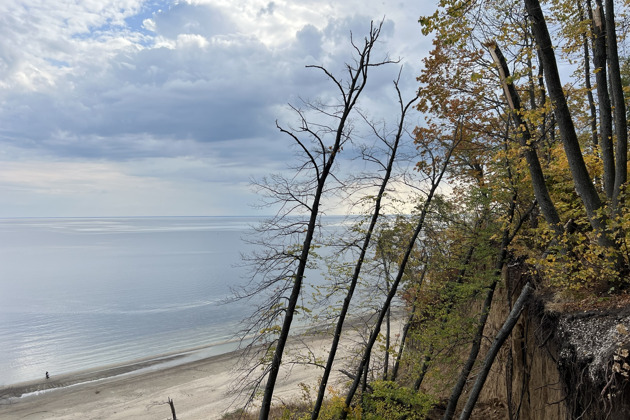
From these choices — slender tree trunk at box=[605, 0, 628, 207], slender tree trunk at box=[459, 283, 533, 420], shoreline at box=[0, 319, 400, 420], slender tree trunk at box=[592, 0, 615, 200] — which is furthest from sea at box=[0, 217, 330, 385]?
slender tree trunk at box=[605, 0, 628, 207]

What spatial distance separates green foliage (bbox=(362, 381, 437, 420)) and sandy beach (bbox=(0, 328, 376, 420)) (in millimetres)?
8219

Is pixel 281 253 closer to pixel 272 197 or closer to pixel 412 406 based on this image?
pixel 272 197

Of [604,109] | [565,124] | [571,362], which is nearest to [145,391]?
[571,362]

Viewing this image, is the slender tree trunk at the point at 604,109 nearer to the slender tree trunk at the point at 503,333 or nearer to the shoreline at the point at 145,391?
the slender tree trunk at the point at 503,333

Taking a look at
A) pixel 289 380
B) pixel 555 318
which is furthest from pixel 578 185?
pixel 289 380

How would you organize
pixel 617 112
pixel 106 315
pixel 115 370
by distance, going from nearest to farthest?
pixel 617 112, pixel 115 370, pixel 106 315

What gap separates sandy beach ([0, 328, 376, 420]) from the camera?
968 inches

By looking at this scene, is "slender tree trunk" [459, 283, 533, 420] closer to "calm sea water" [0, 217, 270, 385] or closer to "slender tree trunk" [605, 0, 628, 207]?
"slender tree trunk" [605, 0, 628, 207]

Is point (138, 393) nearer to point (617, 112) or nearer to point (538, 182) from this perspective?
point (538, 182)

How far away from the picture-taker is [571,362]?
303 inches

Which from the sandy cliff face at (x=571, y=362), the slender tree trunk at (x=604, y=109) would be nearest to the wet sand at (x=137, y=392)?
the sandy cliff face at (x=571, y=362)

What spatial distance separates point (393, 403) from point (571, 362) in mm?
7771

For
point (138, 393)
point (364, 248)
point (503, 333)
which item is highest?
point (364, 248)

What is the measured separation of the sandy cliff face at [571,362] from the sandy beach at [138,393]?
39.5ft
